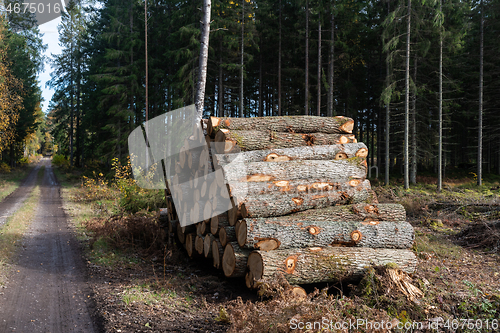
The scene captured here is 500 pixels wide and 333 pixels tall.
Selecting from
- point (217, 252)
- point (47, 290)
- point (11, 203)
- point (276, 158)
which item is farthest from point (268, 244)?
point (11, 203)

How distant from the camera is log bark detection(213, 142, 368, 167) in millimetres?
5602

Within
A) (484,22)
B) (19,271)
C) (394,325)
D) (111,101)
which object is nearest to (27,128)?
(111,101)

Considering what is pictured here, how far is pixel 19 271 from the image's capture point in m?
5.81

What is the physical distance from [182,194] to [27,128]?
3175 cm

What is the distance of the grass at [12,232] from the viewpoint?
6.24 meters

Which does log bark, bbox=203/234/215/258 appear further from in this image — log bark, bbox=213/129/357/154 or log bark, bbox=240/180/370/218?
log bark, bbox=213/129/357/154

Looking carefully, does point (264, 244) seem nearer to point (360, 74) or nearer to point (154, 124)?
point (154, 124)

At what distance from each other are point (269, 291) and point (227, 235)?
55.2 inches

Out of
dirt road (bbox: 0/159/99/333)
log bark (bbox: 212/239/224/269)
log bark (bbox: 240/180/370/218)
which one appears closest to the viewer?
dirt road (bbox: 0/159/99/333)

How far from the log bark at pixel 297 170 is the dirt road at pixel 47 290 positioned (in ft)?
9.53

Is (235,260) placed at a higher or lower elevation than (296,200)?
lower

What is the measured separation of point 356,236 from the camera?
5.18 meters

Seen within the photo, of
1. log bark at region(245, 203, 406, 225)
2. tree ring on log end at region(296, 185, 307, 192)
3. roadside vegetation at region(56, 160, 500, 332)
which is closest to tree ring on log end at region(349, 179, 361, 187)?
log bark at region(245, 203, 406, 225)

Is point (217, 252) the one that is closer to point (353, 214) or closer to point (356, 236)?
point (356, 236)
